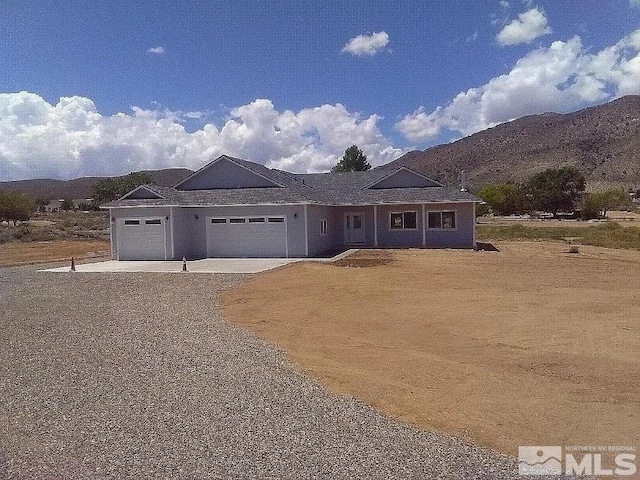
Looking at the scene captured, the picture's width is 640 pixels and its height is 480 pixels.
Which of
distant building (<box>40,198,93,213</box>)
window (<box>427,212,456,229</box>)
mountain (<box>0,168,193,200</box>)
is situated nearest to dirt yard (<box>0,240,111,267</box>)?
window (<box>427,212,456,229</box>)

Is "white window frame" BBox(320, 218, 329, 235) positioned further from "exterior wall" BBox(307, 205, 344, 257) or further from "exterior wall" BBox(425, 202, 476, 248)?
"exterior wall" BBox(425, 202, 476, 248)

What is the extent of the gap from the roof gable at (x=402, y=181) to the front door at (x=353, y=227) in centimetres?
199

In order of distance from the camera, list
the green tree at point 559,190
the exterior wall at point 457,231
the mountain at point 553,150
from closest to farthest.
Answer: the exterior wall at point 457,231 → the green tree at point 559,190 → the mountain at point 553,150

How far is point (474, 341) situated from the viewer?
11461 millimetres

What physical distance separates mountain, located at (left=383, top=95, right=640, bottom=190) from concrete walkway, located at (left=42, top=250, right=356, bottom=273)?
80.1 m

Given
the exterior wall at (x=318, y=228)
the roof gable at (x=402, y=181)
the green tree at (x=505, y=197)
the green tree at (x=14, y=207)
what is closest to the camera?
the exterior wall at (x=318, y=228)

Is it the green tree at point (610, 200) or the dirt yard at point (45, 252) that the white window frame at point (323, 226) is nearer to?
the dirt yard at point (45, 252)

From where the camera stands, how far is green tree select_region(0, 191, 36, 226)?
6544 centimetres

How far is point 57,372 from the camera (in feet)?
29.5

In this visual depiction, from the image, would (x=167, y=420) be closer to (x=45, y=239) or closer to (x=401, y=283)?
(x=401, y=283)

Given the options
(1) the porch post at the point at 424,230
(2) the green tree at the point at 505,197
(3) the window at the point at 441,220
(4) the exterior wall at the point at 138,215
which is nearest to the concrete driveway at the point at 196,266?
(4) the exterior wall at the point at 138,215

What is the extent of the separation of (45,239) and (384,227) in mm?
30672

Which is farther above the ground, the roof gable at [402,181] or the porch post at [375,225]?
the roof gable at [402,181]

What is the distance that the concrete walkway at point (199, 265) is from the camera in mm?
23234
